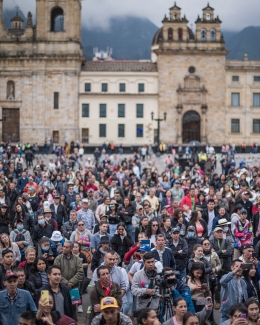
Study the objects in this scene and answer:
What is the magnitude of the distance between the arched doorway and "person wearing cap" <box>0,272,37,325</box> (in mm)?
53092

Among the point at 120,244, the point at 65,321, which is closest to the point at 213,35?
the point at 120,244

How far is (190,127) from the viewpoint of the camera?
61.5 meters

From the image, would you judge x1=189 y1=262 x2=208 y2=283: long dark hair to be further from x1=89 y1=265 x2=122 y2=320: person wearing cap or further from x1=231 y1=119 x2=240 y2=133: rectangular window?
x1=231 y1=119 x2=240 y2=133: rectangular window

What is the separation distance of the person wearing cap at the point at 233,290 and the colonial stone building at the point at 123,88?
50565 mm

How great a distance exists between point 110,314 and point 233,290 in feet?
10.2

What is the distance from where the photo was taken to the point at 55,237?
39.5 feet

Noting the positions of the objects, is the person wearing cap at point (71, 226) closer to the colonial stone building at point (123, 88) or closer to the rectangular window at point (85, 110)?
the colonial stone building at point (123, 88)

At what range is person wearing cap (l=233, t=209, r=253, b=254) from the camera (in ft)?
45.0

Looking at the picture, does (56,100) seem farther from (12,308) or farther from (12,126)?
(12,308)

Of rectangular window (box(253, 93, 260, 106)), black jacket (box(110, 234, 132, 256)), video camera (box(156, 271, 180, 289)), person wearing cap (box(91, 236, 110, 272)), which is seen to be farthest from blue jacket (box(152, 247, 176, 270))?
rectangular window (box(253, 93, 260, 106))

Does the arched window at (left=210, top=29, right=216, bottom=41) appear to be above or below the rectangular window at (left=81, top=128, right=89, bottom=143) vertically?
above

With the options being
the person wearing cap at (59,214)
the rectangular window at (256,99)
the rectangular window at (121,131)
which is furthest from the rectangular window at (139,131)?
the person wearing cap at (59,214)

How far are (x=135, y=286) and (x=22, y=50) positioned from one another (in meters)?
52.8

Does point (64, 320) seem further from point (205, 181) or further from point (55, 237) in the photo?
point (205, 181)
